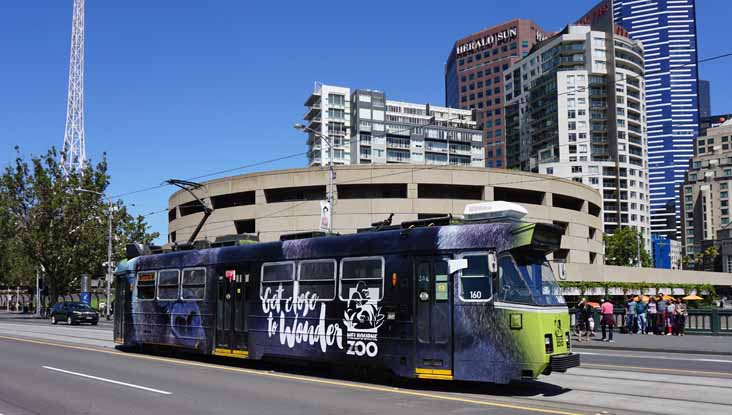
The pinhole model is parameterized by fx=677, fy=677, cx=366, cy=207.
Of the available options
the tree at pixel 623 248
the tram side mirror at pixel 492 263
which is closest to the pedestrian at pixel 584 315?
the tram side mirror at pixel 492 263

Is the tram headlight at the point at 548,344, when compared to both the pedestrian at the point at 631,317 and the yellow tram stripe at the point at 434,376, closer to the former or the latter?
the yellow tram stripe at the point at 434,376

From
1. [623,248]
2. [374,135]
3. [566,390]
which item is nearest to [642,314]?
[566,390]

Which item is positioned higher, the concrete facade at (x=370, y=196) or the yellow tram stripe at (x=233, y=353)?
the concrete facade at (x=370, y=196)

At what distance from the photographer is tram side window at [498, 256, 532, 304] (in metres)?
11.3

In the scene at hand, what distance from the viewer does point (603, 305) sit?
82.7 feet

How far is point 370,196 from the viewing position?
64.3m

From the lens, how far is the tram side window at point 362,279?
13053 mm

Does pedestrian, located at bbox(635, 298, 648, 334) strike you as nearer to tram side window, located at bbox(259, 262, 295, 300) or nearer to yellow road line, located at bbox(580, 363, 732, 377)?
yellow road line, located at bbox(580, 363, 732, 377)

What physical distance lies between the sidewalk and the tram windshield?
11.3 metres

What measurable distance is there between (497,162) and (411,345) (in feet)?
521

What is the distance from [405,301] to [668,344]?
46.9 feet

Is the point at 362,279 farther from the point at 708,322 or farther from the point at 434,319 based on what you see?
the point at 708,322

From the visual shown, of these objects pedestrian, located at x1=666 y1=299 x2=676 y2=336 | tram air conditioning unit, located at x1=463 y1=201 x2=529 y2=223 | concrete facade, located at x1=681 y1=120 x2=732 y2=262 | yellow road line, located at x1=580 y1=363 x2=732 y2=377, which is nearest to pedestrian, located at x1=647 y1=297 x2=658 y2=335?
pedestrian, located at x1=666 y1=299 x2=676 y2=336

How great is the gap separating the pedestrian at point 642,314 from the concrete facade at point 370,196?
32.7m
